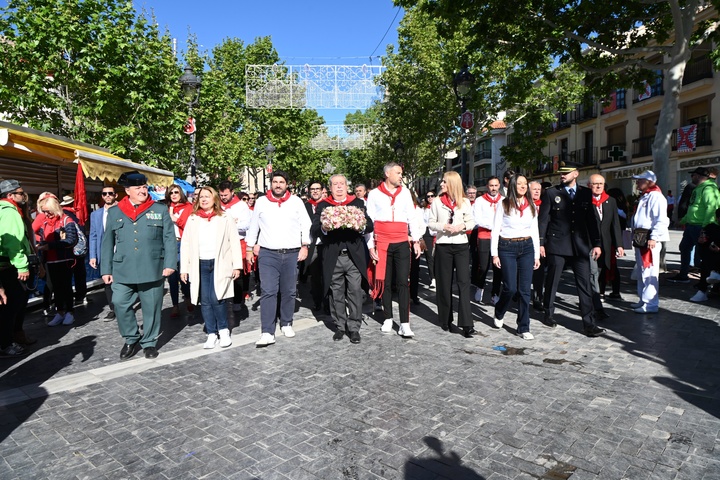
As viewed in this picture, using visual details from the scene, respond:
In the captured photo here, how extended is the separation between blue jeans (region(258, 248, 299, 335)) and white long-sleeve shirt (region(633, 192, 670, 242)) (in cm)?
523

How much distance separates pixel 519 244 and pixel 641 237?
2.49 meters

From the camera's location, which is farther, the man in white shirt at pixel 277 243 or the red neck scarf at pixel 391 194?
the red neck scarf at pixel 391 194

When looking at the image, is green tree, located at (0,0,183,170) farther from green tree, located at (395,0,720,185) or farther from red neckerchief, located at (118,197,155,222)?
red neckerchief, located at (118,197,155,222)

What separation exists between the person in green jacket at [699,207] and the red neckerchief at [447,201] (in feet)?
17.1

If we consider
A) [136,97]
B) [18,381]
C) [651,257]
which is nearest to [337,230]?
[18,381]

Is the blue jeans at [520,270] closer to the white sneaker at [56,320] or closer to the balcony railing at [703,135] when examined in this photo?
the white sneaker at [56,320]

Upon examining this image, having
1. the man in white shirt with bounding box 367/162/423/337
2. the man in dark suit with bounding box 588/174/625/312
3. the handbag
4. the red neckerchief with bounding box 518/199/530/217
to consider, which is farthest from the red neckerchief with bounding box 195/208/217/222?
the handbag

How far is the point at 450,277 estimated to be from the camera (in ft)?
21.0

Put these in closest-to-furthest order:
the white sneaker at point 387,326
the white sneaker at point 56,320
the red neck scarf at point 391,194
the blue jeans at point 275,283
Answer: the blue jeans at point 275,283 → the red neck scarf at point 391,194 → the white sneaker at point 387,326 → the white sneaker at point 56,320

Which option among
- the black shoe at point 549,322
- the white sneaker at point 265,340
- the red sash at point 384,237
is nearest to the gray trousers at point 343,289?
the red sash at point 384,237

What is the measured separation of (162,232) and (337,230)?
2112 millimetres

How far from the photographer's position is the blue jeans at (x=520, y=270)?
6078 millimetres

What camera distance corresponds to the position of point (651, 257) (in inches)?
282

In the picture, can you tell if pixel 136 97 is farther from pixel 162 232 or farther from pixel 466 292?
pixel 466 292
